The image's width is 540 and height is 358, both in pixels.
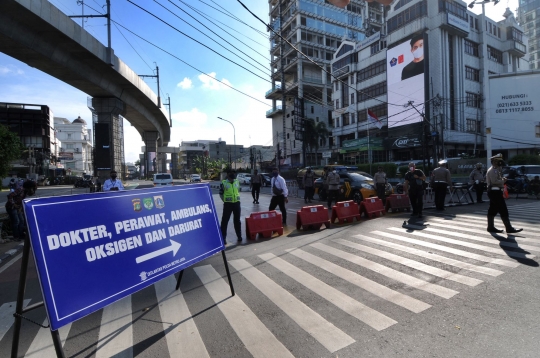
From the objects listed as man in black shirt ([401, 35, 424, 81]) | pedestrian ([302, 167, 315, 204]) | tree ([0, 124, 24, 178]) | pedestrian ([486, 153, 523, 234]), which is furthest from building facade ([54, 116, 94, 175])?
pedestrian ([486, 153, 523, 234])

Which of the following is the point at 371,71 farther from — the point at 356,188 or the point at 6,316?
the point at 6,316

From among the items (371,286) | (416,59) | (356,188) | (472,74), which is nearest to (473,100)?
(472,74)

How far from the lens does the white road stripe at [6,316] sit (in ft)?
12.5

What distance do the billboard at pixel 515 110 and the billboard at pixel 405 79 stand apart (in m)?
10.9

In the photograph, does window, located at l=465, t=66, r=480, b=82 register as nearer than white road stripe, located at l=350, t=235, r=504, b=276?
No

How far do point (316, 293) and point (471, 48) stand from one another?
55.7m

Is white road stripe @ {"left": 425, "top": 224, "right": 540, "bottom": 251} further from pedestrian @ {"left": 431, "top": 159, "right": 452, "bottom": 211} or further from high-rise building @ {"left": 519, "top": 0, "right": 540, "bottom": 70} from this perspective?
high-rise building @ {"left": 519, "top": 0, "right": 540, "bottom": 70}

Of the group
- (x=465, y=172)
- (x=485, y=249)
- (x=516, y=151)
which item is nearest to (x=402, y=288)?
(x=485, y=249)

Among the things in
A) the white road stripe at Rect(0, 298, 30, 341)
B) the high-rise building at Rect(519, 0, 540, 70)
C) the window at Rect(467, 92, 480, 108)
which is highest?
the high-rise building at Rect(519, 0, 540, 70)

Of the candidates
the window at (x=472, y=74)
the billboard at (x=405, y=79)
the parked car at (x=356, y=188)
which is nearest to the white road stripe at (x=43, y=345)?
the parked car at (x=356, y=188)

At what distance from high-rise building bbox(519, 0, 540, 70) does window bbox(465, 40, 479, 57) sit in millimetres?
74313

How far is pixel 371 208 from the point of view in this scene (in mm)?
10891

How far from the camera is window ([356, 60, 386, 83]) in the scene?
50.3 metres

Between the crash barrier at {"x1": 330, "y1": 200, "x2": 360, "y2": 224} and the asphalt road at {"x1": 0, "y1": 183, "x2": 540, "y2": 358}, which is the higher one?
the crash barrier at {"x1": 330, "y1": 200, "x2": 360, "y2": 224}
